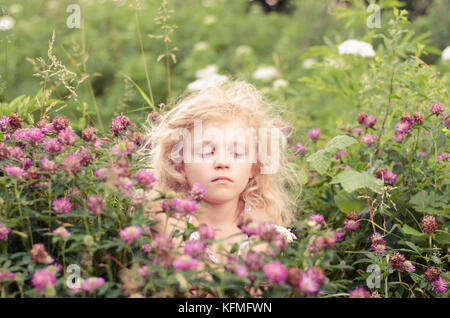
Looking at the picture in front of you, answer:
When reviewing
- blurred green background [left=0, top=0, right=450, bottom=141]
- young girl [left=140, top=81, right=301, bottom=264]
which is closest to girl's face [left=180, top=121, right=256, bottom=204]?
young girl [left=140, top=81, right=301, bottom=264]

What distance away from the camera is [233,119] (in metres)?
1.92

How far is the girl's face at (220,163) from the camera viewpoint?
1.76 meters

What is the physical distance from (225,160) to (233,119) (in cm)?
23

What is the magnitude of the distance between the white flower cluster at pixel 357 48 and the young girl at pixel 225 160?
0.88m

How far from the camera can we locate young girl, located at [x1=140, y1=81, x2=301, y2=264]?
178 centimetres

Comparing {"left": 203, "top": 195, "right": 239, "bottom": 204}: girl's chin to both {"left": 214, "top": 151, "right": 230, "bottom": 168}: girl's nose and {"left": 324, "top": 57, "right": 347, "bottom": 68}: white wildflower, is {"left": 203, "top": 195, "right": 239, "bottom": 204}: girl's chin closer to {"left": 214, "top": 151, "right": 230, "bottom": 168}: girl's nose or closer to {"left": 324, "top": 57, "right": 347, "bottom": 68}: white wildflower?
{"left": 214, "top": 151, "right": 230, "bottom": 168}: girl's nose

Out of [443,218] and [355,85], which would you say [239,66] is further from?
[443,218]
